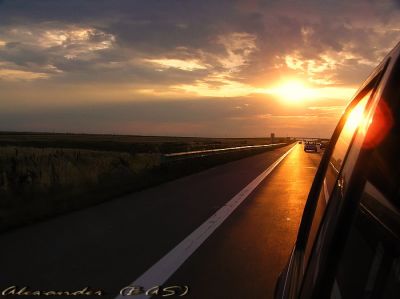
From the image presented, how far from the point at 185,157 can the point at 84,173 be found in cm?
767

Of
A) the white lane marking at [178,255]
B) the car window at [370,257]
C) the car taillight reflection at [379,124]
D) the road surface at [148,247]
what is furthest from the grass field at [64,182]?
the car taillight reflection at [379,124]

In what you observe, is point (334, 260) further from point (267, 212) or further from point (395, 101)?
point (267, 212)

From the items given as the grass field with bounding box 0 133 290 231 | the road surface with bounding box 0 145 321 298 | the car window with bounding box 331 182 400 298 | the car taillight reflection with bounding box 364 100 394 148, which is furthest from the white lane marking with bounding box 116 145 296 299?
the car taillight reflection with bounding box 364 100 394 148

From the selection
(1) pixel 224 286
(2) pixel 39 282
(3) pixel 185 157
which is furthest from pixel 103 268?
(3) pixel 185 157

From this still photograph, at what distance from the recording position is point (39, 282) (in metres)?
5.85

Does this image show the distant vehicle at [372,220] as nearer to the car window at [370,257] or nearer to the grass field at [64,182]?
the car window at [370,257]

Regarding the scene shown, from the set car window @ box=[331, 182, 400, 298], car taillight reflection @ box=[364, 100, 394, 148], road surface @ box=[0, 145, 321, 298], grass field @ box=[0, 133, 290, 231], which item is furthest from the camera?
grass field @ box=[0, 133, 290, 231]

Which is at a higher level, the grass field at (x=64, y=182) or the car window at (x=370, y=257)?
the car window at (x=370, y=257)

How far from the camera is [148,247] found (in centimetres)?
793

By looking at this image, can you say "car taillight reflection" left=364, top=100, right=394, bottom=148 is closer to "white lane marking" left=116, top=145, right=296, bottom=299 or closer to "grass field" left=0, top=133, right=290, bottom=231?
"white lane marking" left=116, top=145, right=296, bottom=299

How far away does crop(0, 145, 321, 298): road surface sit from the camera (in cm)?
595

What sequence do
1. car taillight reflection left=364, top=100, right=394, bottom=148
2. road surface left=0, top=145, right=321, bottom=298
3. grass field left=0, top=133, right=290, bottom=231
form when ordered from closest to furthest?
car taillight reflection left=364, top=100, right=394, bottom=148 < road surface left=0, top=145, right=321, bottom=298 < grass field left=0, top=133, right=290, bottom=231

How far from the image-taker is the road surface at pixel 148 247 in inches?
234

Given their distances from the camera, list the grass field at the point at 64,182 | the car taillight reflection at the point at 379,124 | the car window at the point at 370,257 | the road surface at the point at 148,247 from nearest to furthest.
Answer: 1. the car window at the point at 370,257
2. the car taillight reflection at the point at 379,124
3. the road surface at the point at 148,247
4. the grass field at the point at 64,182
